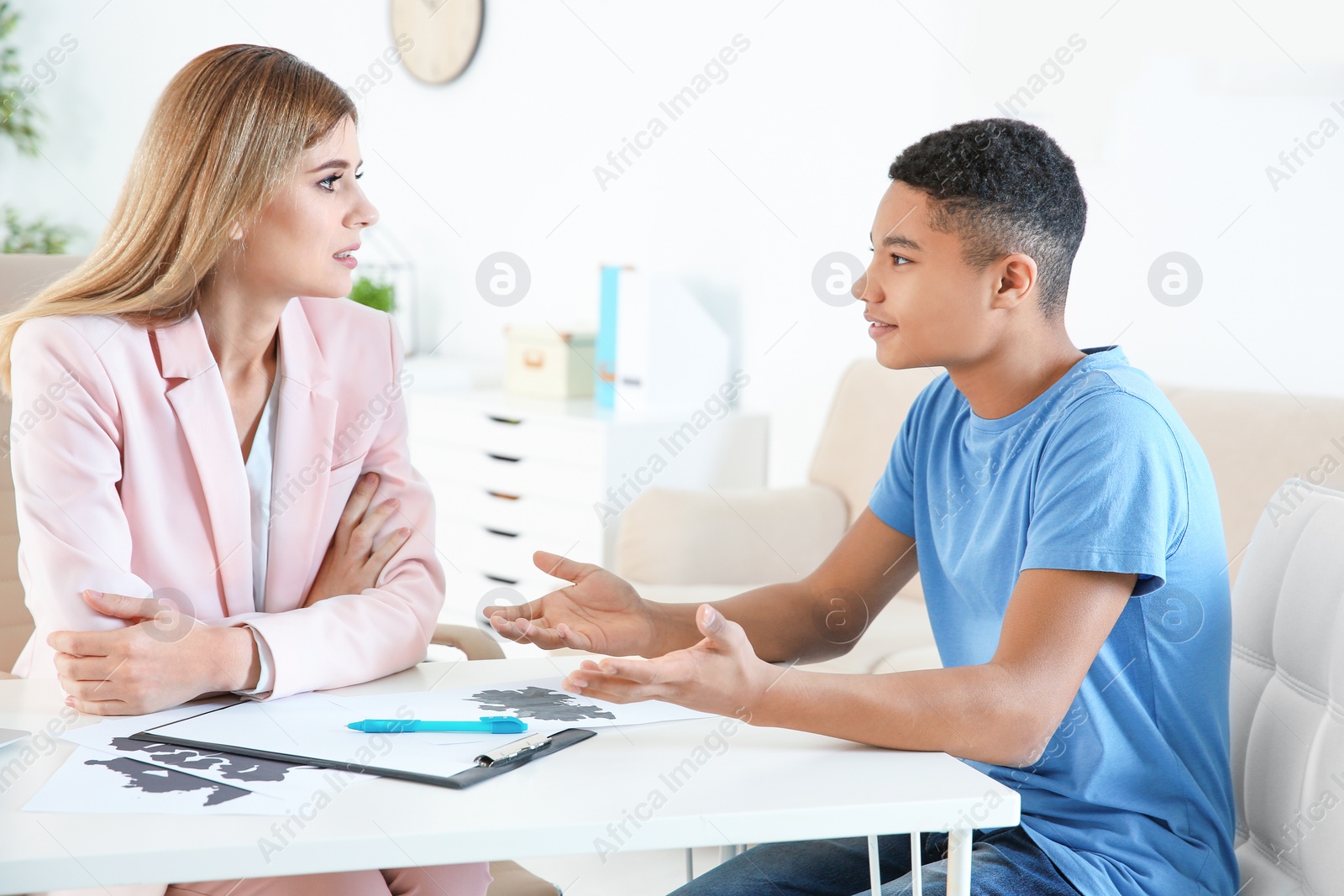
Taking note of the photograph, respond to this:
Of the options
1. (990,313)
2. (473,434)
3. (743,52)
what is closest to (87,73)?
(473,434)

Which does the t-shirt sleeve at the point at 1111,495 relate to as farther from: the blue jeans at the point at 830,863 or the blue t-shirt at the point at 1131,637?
the blue jeans at the point at 830,863

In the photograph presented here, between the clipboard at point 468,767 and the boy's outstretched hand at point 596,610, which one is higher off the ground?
the boy's outstretched hand at point 596,610

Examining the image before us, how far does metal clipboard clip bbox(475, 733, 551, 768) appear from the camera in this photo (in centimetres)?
85

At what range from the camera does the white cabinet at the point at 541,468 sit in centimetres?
303

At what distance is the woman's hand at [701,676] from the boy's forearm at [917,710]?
2 cm

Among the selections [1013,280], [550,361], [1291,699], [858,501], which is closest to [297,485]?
[1013,280]

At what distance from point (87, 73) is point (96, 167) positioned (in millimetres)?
337

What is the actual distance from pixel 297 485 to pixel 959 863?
0.76 m

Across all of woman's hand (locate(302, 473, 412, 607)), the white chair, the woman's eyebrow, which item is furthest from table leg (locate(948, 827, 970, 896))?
the woman's eyebrow

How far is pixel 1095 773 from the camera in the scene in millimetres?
1070

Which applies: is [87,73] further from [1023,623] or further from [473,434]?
[1023,623]

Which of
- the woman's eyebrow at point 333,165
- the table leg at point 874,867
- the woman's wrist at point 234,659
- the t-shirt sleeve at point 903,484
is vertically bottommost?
the table leg at point 874,867

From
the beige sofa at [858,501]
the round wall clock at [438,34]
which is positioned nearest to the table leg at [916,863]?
the beige sofa at [858,501]

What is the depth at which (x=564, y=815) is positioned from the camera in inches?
30.2
